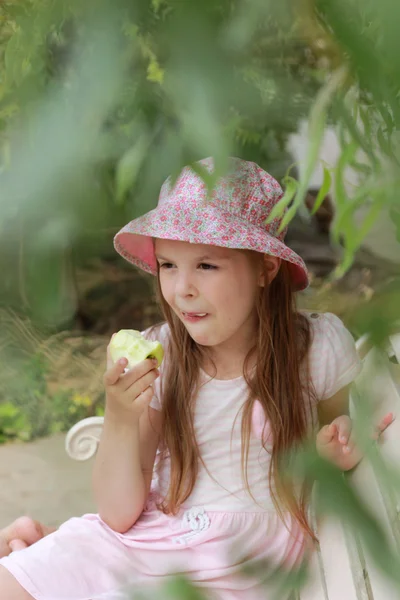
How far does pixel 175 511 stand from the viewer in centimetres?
141

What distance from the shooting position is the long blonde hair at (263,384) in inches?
53.7

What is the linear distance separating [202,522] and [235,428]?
6.9 inches

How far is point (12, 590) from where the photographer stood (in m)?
1.36

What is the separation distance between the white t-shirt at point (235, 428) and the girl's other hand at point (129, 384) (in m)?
0.23

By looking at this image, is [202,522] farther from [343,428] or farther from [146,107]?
[146,107]

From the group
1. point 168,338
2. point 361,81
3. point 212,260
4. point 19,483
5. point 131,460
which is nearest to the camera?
point 361,81

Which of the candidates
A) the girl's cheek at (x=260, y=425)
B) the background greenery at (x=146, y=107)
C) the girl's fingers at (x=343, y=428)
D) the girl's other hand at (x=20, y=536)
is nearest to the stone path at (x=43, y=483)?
the girl's other hand at (x=20, y=536)

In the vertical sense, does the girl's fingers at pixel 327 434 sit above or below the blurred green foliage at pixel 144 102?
below

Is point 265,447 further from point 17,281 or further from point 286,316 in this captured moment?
point 17,281

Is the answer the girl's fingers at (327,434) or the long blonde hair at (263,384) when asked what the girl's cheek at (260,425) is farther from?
the girl's fingers at (327,434)

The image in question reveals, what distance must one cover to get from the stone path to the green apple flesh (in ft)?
4.21

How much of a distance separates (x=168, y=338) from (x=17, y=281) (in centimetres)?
125

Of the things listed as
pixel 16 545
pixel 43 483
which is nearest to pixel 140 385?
pixel 16 545

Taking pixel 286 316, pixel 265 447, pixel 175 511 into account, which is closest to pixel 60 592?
pixel 175 511
